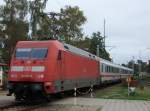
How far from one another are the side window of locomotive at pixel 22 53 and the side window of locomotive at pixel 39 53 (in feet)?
0.88

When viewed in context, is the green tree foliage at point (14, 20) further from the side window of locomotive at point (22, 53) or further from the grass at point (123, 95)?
the side window of locomotive at point (22, 53)

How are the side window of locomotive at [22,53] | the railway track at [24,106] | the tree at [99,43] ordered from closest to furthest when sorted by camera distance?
the railway track at [24,106], the side window of locomotive at [22,53], the tree at [99,43]

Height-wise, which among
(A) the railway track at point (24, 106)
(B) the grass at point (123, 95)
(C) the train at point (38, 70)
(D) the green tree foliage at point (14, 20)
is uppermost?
(D) the green tree foliage at point (14, 20)

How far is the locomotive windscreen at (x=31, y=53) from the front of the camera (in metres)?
24.3

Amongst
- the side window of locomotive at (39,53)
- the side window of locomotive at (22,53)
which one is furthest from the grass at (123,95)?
the side window of locomotive at (22,53)

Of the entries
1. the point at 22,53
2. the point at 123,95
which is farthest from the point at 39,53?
the point at 123,95

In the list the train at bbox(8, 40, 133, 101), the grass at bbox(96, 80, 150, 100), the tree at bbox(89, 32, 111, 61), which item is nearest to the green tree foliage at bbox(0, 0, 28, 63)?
the grass at bbox(96, 80, 150, 100)

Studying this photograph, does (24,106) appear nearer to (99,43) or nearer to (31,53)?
(31,53)

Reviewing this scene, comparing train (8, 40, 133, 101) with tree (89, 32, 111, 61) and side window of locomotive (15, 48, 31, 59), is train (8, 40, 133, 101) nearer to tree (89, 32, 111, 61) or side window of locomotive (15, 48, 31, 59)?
side window of locomotive (15, 48, 31, 59)

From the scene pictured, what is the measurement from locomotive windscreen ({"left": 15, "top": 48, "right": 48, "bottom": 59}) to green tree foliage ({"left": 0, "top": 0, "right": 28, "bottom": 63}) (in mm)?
33259

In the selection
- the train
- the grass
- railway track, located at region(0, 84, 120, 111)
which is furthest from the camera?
the grass

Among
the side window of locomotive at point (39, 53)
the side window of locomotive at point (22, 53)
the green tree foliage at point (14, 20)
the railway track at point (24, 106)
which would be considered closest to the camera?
the railway track at point (24, 106)

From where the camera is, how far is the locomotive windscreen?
24.3 metres

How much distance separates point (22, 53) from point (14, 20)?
3433cm
